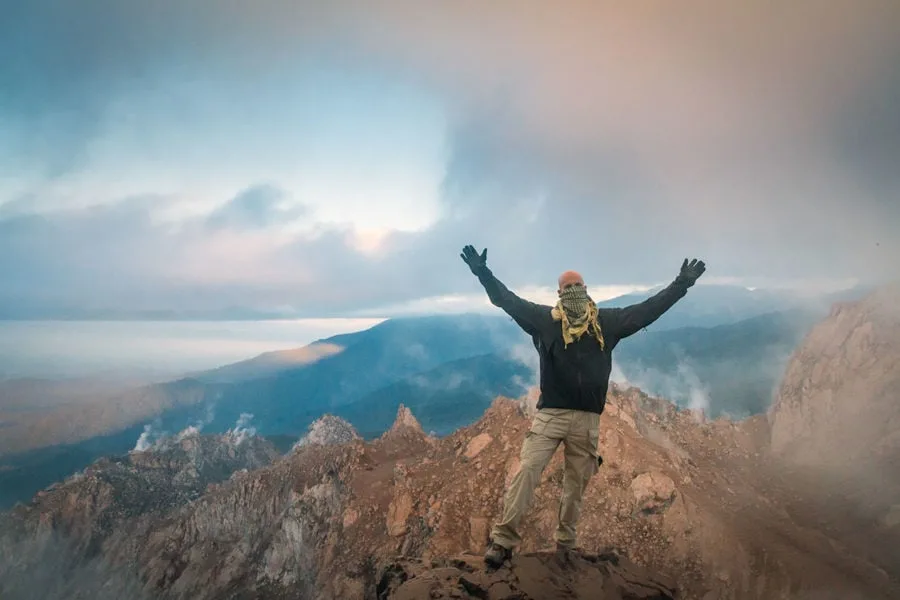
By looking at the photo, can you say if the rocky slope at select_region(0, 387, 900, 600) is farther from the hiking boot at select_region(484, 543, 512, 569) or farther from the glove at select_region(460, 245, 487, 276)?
the glove at select_region(460, 245, 487, 276)

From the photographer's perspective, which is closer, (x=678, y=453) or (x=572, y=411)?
(x=572, y=411)

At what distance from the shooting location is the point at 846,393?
19.0 m

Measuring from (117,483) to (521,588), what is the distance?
260 ft

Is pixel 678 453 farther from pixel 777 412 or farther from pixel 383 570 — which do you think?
pixel 383 570

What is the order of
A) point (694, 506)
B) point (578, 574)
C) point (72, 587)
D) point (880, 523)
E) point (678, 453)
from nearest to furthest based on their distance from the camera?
point (578, 574) → point (880, 523) → point (694, 506) → point (678, 453) → point (72, 587)

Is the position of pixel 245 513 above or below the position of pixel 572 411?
below

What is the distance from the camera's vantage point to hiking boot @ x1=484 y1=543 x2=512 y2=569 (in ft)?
22.6

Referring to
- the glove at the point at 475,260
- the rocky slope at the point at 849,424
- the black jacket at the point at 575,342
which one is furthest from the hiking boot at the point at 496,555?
the rocky slope at the point at 849,424

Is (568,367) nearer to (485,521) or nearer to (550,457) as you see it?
(550,457)

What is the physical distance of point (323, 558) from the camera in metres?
29.2

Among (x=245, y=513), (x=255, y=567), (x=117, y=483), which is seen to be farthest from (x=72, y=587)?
(x=255, y=567)

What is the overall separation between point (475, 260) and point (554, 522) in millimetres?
12269

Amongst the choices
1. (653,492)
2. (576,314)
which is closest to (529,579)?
(576,314)

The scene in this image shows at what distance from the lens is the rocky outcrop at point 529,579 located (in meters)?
6.48
